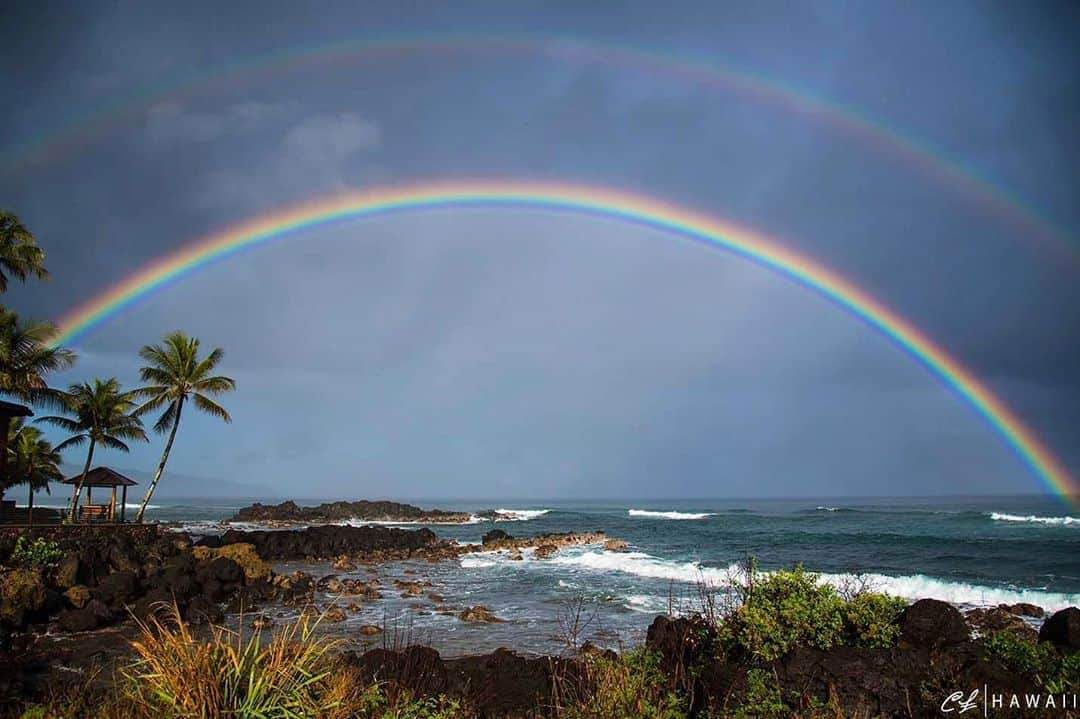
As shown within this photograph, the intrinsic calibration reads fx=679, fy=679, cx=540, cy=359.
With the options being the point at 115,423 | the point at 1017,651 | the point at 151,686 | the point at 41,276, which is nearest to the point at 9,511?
the point at 115,423

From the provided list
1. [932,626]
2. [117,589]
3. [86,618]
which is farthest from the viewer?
[117,589]

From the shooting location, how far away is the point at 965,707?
21.9 feet

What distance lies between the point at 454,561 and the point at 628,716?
31841 mm

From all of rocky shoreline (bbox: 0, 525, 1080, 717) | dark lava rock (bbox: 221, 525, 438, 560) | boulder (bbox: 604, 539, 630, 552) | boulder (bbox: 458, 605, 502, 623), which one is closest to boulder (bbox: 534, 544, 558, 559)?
boulder (bbox: 604, 539, 630, 552)

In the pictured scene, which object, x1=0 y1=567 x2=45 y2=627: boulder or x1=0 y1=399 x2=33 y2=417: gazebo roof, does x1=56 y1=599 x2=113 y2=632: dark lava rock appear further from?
x1=0 y1=399 x2=33 y2=417: gazebo roof

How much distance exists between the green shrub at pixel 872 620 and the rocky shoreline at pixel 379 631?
0.18 m

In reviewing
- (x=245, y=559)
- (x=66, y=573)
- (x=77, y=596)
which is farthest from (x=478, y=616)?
(x=66, y=573)

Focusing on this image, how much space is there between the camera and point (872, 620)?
8.77 m

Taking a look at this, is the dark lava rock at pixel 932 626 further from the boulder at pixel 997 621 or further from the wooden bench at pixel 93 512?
the wooden bench at pixel 93 512

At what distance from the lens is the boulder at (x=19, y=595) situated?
1531 cm

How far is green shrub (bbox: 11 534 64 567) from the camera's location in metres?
20.6

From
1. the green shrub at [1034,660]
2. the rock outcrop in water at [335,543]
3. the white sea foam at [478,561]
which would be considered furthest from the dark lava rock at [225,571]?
the green shrub at [1034,660]

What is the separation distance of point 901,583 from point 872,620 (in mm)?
19800

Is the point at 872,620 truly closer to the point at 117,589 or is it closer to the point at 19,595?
the point at 19,595
